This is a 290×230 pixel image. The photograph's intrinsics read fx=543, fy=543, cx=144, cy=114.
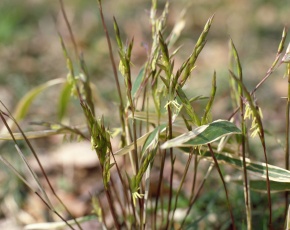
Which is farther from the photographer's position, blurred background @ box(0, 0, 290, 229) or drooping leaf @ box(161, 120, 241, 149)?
blurred background @ box(0, 0, 290, 229)

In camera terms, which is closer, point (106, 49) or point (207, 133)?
point (207, 133)

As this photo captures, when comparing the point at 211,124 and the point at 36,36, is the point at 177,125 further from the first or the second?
the point at 36,36

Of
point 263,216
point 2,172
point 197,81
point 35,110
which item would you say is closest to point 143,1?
point 197,81

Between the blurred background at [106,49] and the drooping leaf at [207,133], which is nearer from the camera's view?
the drooping leaf at [207,133]
